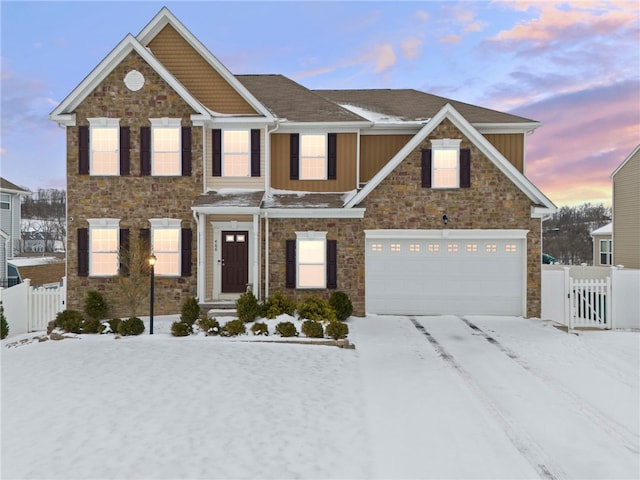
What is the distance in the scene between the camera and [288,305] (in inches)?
512

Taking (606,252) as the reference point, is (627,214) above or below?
above

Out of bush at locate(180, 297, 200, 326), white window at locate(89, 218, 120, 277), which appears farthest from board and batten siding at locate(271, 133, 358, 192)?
white window at locate(89, 218, 120, 277)

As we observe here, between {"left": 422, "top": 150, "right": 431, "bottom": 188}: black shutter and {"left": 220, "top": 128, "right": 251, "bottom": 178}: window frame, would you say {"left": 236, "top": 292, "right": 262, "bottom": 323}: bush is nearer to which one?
{"left": 220, "top": 128, "right": 251, "bottom": 178}: window frame

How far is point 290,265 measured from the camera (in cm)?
1443

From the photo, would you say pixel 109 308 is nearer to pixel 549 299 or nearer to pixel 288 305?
pixel 288 305

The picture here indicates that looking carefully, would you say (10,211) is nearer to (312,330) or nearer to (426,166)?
(312,330)

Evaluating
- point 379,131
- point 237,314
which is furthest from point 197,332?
point 379,131

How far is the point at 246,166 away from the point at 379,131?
5428mm

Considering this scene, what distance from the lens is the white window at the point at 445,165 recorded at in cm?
1426

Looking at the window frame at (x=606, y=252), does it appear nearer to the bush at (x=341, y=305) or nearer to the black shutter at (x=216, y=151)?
the bush at (x=341, y=305)

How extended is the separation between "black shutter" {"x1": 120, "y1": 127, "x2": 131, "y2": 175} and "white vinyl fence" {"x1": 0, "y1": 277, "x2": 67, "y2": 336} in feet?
14.9

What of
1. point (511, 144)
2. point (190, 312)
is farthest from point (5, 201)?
point (511, 144)

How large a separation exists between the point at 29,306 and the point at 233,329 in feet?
26.2

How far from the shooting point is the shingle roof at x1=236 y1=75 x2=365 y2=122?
15.4 m
